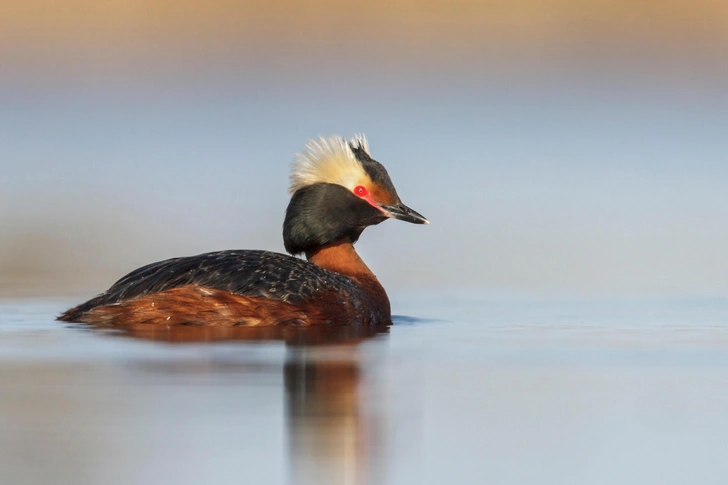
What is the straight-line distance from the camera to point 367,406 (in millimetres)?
8148

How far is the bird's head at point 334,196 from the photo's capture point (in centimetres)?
1330

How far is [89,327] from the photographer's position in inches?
456

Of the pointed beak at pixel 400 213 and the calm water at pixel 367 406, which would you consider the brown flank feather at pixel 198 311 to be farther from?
the pointed beak at pixel 400 213

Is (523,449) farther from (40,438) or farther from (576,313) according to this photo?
(576,313)

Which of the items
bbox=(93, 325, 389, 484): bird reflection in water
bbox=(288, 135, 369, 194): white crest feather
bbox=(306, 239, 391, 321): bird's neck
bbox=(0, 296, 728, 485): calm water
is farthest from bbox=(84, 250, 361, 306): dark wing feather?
bbox=(288, 135, 369, 194): white crest feather

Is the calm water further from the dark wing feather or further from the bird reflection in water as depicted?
the dark wing feather

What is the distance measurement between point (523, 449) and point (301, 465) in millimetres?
1108

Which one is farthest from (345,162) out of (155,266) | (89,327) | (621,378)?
(621,378)

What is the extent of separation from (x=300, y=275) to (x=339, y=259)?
1244 millimetres

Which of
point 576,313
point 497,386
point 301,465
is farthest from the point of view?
point 576,313

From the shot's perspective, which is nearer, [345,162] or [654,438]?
[654,438]

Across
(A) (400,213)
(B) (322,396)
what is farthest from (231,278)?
(B) (322,396)

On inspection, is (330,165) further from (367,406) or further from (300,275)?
(367,406)

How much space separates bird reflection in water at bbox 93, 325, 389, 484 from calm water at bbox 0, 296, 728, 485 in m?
0.02
